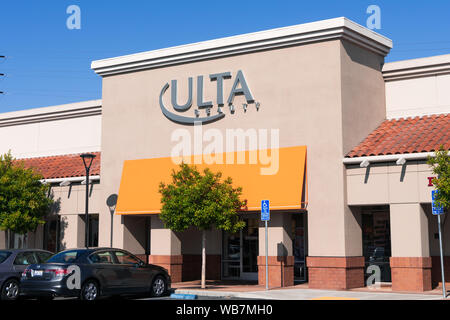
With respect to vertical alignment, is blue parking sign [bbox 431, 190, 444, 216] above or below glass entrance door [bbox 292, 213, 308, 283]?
above

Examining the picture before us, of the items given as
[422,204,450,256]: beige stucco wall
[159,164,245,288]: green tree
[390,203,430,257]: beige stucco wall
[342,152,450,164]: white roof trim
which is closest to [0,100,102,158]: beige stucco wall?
[159,164,245,288]: green tree

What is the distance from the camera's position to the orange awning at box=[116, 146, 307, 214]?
2342cm

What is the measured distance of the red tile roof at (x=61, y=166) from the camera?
98.5 ft

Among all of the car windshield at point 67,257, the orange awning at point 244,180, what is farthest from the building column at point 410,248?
the car windshield at point 67,257

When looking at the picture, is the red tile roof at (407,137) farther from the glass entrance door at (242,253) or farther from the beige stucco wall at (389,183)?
the glass entrance door at (242,253)

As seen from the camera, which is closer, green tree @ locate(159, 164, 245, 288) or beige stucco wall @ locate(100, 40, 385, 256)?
green tree @ locate(159, 164, 245, 288)

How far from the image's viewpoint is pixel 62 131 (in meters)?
33.9

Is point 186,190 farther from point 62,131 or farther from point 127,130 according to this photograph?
point 62,131

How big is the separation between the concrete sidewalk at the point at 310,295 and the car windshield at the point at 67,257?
4571 millimetres

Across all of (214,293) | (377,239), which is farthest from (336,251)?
(214,293)

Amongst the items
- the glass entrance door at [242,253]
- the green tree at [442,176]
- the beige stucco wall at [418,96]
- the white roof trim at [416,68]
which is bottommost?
the glass entrance door at [242,253]

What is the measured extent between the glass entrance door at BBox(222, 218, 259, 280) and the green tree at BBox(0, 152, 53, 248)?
834 centimetres

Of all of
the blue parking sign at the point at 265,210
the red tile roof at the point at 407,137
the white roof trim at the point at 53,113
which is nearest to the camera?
the red tile roof at the point at 407,137

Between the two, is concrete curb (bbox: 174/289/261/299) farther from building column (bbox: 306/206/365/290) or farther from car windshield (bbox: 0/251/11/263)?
car windshield (bbox: 0/251/11/263)
